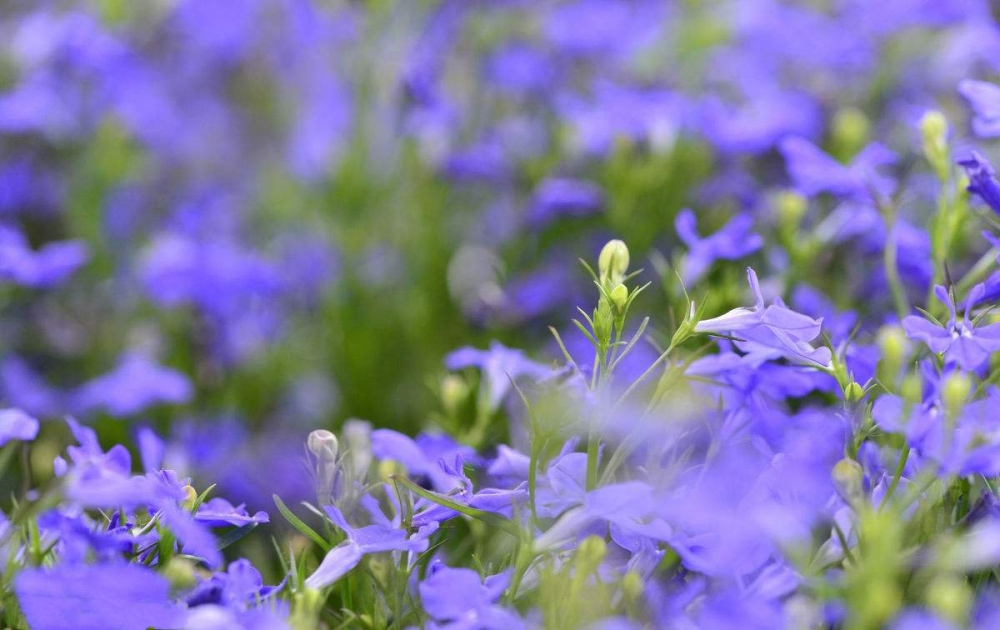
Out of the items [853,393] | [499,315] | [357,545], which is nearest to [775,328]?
[853,393]

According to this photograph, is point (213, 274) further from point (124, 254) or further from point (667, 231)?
point (667, 231)

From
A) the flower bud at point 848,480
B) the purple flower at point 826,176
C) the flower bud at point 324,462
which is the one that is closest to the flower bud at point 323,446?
the flower bud at point 324,462

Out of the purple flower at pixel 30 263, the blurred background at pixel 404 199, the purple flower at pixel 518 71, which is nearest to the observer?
the purple flower at pixel 30 263

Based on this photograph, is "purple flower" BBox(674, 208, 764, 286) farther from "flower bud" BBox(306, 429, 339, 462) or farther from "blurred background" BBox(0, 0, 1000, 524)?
"flower bud" BBox(306, 429, 339, 462)

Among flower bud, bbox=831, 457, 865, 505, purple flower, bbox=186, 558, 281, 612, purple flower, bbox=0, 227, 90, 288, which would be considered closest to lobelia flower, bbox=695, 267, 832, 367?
flower bud, bbox=831, 457, 865, 505

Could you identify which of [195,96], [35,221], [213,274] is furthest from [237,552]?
[195,96]

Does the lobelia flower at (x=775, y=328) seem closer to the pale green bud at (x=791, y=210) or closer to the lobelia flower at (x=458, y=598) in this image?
the lobelia flower at (x=458, y=598)

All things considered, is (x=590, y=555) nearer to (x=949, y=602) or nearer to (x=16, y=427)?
(x=949, y=602)
